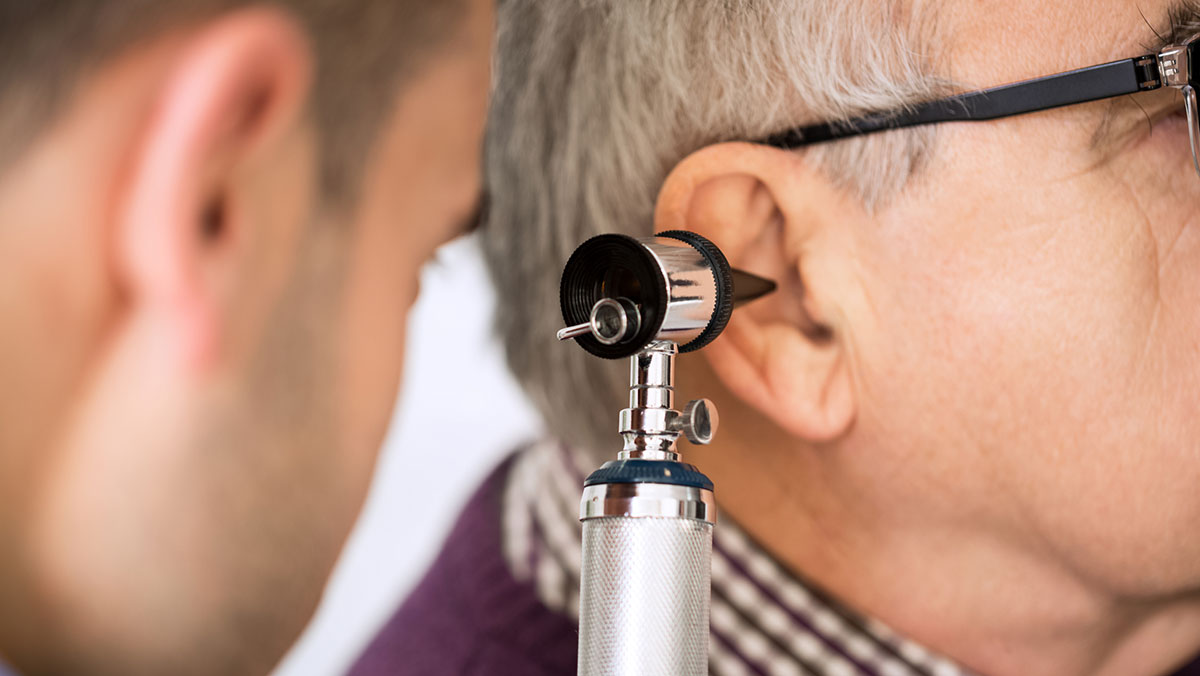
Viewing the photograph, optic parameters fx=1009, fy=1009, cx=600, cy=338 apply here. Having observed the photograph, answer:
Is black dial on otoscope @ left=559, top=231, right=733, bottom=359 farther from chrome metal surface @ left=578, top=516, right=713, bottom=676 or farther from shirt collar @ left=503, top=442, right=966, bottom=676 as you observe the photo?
shirt collar @ left=503, top=442, right=966, bottom=676

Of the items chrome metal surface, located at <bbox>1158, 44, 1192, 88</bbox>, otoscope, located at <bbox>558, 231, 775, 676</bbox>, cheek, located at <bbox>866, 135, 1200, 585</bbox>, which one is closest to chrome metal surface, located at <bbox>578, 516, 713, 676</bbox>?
otoscope, located at <bbox>558, 231, 775, 676</bbox>

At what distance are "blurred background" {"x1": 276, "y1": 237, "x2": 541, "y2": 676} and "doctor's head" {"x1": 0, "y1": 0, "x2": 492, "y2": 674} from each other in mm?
21

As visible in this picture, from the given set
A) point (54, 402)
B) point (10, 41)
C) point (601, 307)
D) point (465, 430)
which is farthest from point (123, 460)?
point (601, 307)

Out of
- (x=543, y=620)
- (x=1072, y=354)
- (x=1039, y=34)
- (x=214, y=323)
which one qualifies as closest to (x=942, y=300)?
(x=1072, y=354)

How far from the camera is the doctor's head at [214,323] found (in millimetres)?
1046

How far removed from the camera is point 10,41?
45.1 inches

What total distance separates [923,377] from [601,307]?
28cm

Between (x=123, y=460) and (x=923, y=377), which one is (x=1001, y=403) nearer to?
(x=923, y=377)

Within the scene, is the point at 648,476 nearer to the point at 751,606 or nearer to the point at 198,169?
the point at 751,606

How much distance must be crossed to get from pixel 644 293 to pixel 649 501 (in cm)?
15

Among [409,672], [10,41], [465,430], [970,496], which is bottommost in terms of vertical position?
[409,672]

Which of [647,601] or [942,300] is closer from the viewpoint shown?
[647,601]

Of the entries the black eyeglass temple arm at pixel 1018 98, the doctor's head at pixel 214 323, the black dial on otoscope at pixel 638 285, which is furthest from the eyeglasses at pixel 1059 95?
the doctor's head at pixel 214 323

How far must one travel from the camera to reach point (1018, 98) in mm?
759
